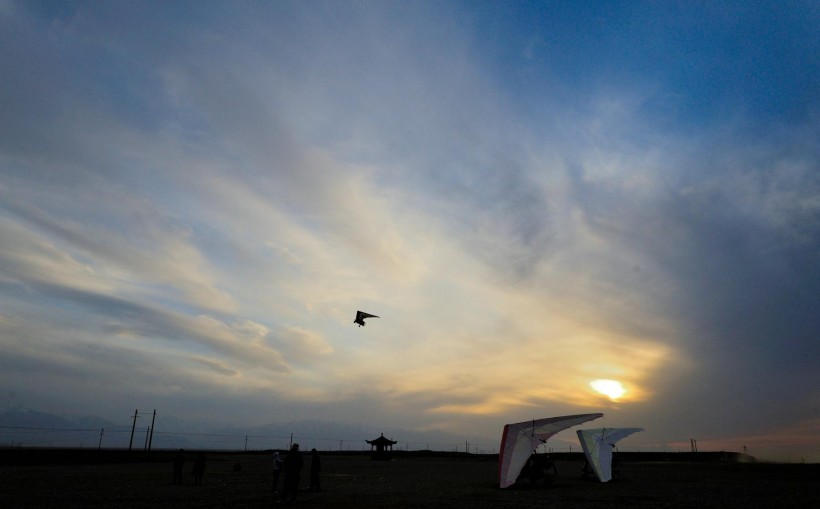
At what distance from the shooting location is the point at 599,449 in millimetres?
31438

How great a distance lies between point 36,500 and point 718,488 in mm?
31159

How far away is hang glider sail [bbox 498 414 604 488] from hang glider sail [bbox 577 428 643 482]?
10.7 ft

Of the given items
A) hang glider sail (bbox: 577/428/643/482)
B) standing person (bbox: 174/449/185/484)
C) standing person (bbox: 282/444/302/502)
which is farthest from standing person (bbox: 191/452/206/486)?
hang glider sail (bbox: 577/428/643/482)

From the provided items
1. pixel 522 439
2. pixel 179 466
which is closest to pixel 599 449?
pixel 522 439

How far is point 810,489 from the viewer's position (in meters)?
25.2

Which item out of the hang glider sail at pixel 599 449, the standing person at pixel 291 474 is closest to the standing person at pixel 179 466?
the standing person at pixel 291 474

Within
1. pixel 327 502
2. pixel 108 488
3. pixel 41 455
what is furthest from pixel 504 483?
pixel 41 455

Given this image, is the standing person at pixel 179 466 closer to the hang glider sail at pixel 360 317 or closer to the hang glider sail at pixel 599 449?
the hang glider sail at pixel 360 317

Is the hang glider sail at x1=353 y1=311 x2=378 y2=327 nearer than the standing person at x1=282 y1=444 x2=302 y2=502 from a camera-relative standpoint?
No

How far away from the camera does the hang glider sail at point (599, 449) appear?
30.7 meters

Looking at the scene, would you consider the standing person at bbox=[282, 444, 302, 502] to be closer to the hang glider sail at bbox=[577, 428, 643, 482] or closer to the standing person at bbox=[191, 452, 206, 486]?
the standing person at bbox=[191, 452, 206, 486]

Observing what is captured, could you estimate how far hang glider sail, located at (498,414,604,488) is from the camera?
84.8 ft

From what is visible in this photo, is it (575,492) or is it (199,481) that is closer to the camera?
(575,492)

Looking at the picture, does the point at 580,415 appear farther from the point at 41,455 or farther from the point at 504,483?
the point at 41,455
